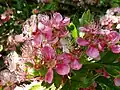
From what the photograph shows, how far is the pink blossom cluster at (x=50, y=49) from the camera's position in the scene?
2172mm

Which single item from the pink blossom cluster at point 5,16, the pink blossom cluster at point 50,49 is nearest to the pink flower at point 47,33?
the pink blossom cluster at point 50,49

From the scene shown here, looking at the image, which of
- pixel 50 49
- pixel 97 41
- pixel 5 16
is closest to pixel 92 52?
pixel 97 41

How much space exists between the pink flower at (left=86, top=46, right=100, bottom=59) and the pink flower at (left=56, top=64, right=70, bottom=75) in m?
0.12

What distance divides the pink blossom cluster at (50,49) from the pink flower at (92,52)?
0.06 m

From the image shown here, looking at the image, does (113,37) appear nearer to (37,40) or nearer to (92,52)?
(92,52)

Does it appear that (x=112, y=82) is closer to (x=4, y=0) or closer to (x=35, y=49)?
(x=35, y=49)

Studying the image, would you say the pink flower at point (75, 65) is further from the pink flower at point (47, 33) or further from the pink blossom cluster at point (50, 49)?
the pink flower at point (47, 33)

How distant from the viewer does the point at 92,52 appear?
7.27 feet

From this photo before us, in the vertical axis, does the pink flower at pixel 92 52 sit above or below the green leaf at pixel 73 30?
below

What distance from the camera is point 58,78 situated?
7.39ft

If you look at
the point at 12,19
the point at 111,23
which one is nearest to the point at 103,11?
the point at 12,19

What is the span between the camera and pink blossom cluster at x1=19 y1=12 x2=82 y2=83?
2.17 m

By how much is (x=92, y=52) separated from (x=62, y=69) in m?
0.16

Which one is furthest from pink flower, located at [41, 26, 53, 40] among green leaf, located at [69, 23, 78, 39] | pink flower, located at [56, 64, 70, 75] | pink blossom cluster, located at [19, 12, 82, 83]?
green leaf, located at [69, 23, 78, 39]
